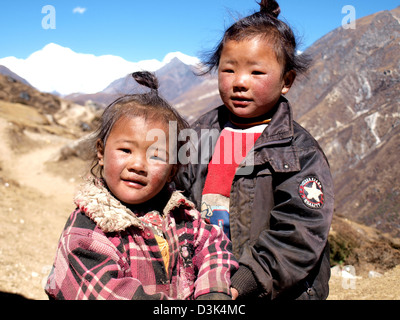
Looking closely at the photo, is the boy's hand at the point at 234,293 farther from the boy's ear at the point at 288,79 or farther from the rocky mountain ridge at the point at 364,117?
the rocky mountain ridge at the point at 364,117

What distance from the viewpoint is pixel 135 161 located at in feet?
5.10

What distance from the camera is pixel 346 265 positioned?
5859mm

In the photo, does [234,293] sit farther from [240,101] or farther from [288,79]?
[288,79]

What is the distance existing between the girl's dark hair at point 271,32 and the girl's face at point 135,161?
29.0 inches

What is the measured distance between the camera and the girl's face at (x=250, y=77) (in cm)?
185

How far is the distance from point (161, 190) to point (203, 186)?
0.34 metres

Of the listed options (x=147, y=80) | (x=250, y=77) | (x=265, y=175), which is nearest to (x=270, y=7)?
(x=250, y=77)

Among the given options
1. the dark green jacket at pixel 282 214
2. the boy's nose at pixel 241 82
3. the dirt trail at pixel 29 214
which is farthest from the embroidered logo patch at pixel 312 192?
the dirt trail at pixel 29 214

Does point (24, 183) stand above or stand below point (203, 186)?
below

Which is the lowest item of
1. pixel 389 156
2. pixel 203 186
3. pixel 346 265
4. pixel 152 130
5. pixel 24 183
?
pixel 346 265

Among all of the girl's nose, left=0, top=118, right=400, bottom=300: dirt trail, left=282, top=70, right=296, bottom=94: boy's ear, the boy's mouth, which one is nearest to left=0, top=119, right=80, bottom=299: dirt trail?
left=0, top=118, right=400, bottom=300: dirt trail
